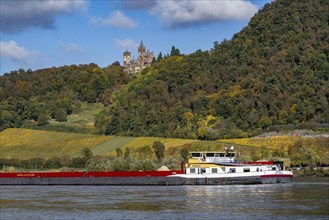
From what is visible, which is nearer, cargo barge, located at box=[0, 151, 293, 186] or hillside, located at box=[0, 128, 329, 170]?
cargo barge, located at box=[0, 151, 293, 186]

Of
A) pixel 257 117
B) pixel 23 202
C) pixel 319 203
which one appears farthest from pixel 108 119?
pixel 319 203

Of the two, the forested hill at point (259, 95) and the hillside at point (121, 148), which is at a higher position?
the forested hill at point (259, 95)

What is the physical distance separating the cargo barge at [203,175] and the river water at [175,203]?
3.30 m

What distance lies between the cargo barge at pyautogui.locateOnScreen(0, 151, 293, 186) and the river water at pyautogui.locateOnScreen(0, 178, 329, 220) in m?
3.30

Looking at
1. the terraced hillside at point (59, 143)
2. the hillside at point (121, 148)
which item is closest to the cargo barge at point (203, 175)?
the hillside at point (121, 148)

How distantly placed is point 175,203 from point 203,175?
87.9ft

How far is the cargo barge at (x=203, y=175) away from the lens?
93000 millimetres

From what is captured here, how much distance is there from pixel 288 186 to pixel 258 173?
6341mm

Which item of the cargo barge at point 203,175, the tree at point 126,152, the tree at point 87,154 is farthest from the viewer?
the tree at point 87,154

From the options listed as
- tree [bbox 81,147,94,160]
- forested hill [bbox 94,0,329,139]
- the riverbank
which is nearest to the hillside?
tree [bbox 81,147,94,160]

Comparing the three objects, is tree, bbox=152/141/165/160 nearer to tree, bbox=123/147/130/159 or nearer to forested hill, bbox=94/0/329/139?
tree, bbox=123/147/130/159

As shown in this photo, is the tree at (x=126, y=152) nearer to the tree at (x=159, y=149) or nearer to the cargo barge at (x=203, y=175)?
the tree at (x=159, y=149)

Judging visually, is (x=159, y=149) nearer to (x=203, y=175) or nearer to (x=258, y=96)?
(x=258, y=96)

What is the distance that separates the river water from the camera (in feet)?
195
